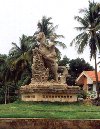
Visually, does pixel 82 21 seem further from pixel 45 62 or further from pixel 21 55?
pixel 45 62

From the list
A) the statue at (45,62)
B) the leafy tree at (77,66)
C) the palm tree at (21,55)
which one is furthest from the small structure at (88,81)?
the statue at (45,62)

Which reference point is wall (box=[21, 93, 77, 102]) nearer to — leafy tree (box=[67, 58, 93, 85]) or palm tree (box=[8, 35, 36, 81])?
palm tree (box=[8, 35, 36, 81])

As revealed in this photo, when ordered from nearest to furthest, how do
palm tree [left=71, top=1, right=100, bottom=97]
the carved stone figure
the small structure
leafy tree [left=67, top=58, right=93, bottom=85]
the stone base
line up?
the stone base
the carved stone figure
palm tree [left=71, top=1, right=100, bottom=97]
the small structure
leafy tree [left=67, top=58, right=93, bottom=85]

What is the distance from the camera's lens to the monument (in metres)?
21.0

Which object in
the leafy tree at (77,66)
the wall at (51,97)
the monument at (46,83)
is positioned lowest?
the wall at (51,97)

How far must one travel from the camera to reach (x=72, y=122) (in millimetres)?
12391

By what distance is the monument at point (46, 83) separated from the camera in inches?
829

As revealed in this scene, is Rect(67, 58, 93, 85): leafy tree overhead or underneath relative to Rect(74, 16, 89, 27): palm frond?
underneath

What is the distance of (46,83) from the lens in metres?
21.5

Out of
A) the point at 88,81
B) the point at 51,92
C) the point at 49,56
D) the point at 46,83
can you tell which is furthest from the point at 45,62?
the point at 88,81

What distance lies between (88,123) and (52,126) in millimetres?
1065

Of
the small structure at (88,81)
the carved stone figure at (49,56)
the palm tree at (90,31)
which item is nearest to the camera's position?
the carved stone figure at (49,56)

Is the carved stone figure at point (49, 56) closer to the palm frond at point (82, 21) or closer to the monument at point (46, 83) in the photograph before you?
the monument at point (46, 83)

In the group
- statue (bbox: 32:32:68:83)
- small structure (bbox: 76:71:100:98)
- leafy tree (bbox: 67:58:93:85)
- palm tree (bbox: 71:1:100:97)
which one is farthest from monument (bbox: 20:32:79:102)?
leafy tree (bbox: 67:58:93:85)
